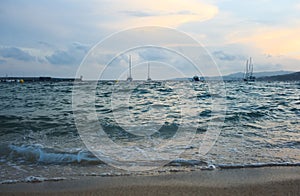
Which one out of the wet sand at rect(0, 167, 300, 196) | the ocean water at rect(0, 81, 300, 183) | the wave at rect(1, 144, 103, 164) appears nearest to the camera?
the wet sand at rect(0, 167, 300, 196)

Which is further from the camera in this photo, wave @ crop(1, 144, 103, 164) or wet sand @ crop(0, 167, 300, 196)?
wave @ crop(1, 144, 103, 164)

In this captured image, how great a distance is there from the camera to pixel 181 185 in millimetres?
4266

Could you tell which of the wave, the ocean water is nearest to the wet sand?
the ocean water

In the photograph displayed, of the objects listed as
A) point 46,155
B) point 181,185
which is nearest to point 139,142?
point 46,155

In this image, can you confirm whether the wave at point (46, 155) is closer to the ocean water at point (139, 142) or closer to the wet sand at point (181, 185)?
the ocean water at point (139, 142)

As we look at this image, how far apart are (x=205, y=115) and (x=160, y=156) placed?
6109 mm

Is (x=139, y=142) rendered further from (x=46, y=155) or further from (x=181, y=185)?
(x=181, y=185)

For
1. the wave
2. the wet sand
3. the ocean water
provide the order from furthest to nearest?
the wave
the ocean water
the wet sand

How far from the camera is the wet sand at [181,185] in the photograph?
4.04m

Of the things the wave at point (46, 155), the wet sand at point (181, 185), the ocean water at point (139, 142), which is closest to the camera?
the wet sand at point (181, 185)

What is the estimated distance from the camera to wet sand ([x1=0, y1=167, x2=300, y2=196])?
404cm

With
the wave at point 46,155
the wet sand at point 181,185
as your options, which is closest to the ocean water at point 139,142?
the wave at point 46,155

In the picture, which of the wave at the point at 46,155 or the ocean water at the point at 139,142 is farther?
the wave at the point at 46,155

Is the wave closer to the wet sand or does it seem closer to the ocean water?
the ocean water
